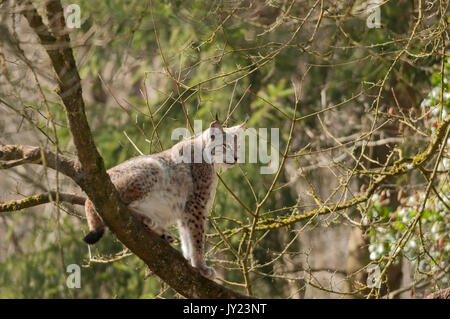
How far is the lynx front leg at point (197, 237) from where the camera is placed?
4914 millimetres

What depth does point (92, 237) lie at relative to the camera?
4.33 meters

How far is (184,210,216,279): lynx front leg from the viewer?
4914 mm

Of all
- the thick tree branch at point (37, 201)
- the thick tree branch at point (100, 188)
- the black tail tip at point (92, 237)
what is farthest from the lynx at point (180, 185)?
the thick tree branch at point (100, 188)

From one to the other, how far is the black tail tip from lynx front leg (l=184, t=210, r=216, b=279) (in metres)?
0.78

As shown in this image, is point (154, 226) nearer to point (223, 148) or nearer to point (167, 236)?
point (167, 236)

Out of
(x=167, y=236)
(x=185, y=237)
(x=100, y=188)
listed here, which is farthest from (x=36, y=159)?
(x=185, y=237)

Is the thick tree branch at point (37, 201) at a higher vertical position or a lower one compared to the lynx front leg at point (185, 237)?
higher

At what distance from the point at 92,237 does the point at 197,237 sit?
88 cm

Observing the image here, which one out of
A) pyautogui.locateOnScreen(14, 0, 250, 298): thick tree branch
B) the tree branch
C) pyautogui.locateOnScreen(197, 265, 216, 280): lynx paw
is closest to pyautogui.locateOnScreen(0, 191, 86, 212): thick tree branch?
the tree branch

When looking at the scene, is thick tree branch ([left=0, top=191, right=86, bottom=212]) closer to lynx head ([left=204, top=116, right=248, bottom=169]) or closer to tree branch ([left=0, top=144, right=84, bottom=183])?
tree branch ([left=0, top=144, right=84, bottom=183])

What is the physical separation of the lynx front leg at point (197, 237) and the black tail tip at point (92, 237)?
2.56ft

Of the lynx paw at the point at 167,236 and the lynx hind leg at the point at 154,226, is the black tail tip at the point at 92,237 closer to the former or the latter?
the lynx hind leg at the point at 154,226
